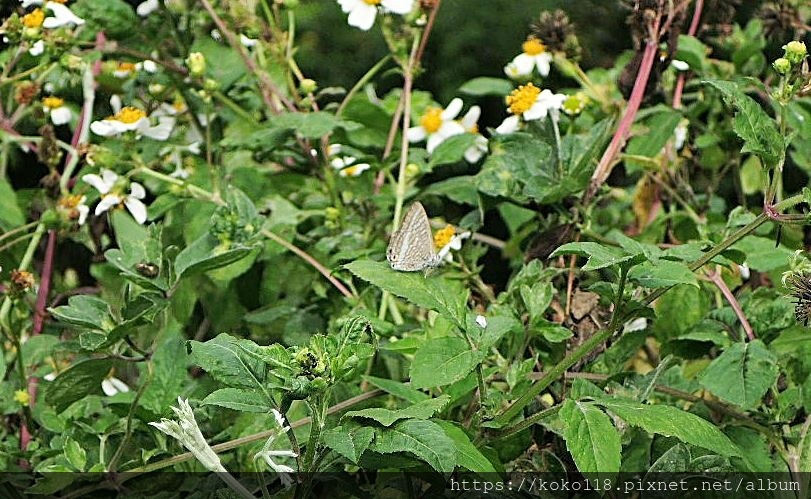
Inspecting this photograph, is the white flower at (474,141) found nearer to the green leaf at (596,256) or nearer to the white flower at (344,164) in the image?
the white flower at (344,164)

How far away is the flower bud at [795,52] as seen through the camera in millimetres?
787

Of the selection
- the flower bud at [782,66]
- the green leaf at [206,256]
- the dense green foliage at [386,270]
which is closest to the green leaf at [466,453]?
the dense green foliage at [386,270]

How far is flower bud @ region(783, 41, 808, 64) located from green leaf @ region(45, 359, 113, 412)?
59 cm

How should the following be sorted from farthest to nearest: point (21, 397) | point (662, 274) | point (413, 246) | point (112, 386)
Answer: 1. point (112, 386)
2. point (21, 397)
3. point (413, 246)
4. point (662, 274)

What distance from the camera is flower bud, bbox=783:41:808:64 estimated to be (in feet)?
2.58

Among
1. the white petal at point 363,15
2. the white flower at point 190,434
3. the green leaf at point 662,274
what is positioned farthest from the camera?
the white petal at point 363,15

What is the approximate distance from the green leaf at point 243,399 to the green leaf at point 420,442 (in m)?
0.07

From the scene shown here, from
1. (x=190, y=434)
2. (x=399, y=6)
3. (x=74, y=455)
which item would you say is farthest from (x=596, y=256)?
(x=399, y=6)

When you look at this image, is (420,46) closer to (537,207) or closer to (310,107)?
(310,107)

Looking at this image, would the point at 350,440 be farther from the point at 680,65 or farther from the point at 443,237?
the point at 680,65

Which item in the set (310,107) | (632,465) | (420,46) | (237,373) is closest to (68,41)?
(310,107)

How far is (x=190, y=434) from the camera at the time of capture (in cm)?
61

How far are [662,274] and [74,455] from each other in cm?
45

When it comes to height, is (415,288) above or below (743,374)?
above
